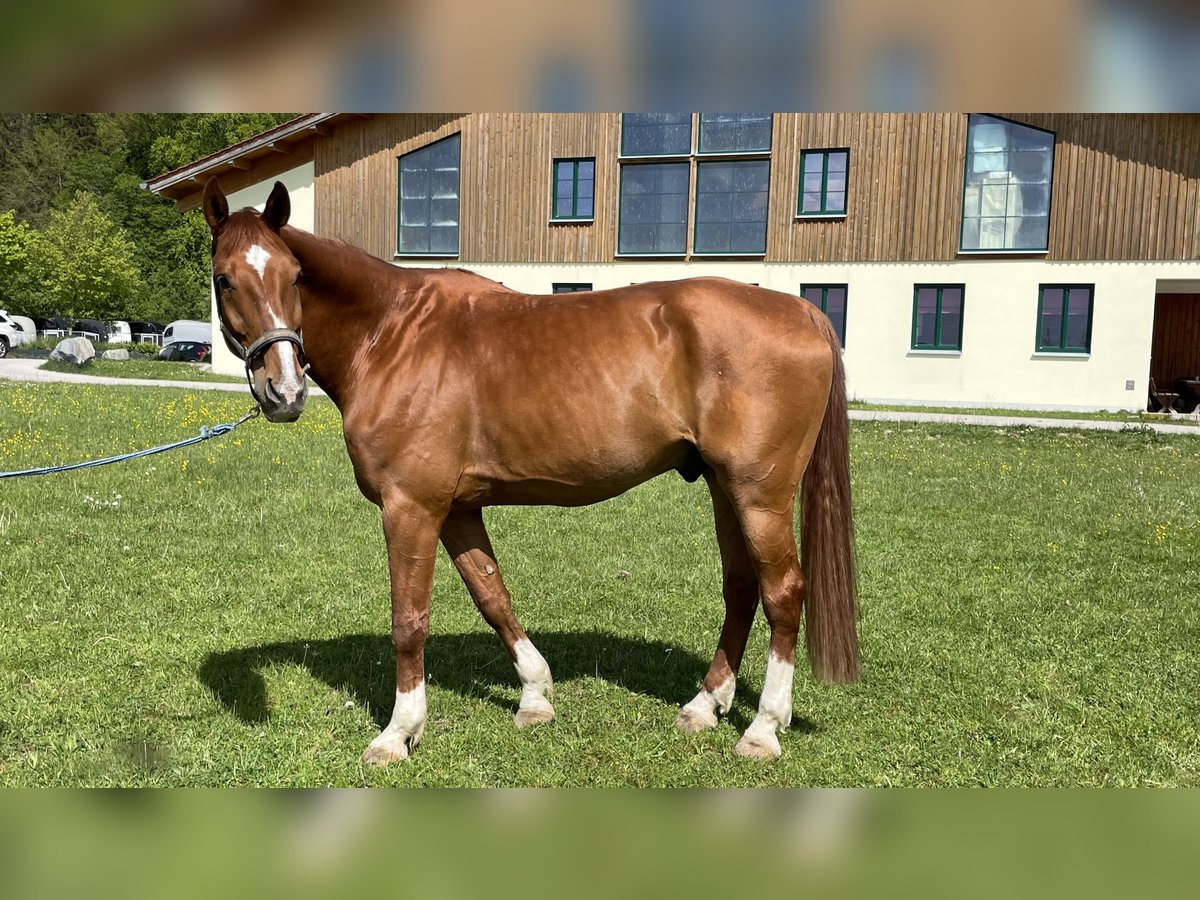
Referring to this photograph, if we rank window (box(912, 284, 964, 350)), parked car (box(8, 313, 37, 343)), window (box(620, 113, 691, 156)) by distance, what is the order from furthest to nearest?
parked car (box(8, 313, 37, 343)) → window (box(620, 113, 691, 156)) → window (box(912, 284, 964, 350))

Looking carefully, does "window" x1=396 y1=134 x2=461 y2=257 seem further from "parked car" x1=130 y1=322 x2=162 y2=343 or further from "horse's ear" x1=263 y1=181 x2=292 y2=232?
"parked car" x1=130 y1=322 x2=162 y2=343

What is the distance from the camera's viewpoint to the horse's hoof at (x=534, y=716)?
4.50 m

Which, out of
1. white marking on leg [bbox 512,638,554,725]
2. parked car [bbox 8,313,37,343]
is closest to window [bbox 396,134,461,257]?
parked car [bbox 8,313,37,343]

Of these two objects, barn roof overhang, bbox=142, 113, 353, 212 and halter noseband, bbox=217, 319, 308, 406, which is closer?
halter noseband, bbox=217, 319, 308, 406

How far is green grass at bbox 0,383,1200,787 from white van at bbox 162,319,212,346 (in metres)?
39.2

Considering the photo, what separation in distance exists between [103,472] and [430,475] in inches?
326

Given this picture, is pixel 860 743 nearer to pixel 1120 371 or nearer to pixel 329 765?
pixel 329 765

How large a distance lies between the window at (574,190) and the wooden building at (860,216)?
0.17 feet

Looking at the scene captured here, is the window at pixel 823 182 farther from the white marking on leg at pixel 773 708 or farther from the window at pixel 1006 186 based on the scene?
the white marking on leg at pixel 773 708

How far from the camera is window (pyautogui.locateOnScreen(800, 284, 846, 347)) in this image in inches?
1040

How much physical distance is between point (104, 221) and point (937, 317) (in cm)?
3777

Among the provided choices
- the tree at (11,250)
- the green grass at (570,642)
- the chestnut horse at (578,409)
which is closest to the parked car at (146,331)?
the tree at (11,250)
